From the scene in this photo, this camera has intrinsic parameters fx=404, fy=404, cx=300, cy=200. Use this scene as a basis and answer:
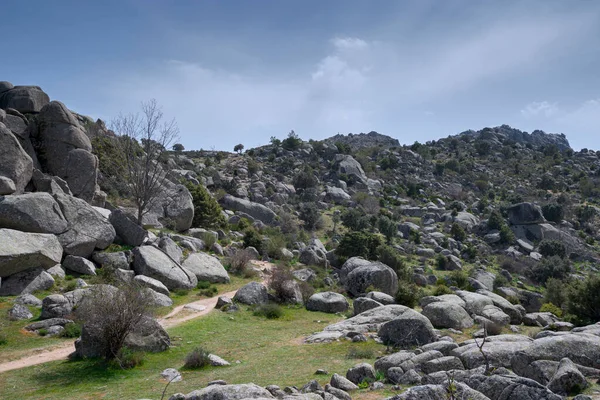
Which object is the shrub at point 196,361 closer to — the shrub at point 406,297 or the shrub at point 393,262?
the shrub at point 406,297

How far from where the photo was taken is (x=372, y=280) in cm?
3070

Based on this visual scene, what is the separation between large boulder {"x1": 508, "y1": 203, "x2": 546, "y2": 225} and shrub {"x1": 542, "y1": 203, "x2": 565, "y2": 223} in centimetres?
361

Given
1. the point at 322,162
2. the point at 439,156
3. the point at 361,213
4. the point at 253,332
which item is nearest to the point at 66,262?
the point at 253,332

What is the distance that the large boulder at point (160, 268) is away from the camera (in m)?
25.7

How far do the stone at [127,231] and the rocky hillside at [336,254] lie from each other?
0.08 metres

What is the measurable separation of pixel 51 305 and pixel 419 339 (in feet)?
56.1

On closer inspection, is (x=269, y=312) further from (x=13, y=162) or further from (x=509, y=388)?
(x=13, y=162)

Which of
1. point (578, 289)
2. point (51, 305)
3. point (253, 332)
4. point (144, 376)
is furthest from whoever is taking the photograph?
point (578, 289)

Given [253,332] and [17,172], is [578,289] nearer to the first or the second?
[253,332]

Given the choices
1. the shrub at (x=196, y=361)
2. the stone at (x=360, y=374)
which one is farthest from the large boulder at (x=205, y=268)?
the stone at (x=360, y=374)

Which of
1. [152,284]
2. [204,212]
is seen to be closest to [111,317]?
[152,284]

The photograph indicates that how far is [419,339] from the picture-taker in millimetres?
17734

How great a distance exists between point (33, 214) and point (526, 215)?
2736 inches

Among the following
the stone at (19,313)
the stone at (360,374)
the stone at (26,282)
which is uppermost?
the stone at (26,282)
